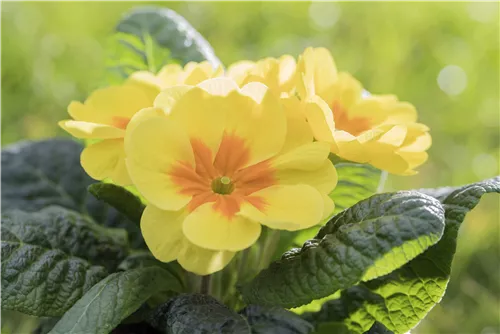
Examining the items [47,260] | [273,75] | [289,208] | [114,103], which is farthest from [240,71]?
[47,260]

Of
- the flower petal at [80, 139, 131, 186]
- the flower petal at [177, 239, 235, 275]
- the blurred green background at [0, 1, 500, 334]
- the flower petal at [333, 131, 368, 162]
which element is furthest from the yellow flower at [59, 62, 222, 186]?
the blurred green background at [0, 1, 500, 334]

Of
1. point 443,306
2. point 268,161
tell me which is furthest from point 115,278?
point 443,306

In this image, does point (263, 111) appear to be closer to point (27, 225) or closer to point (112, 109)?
point (112, 109)

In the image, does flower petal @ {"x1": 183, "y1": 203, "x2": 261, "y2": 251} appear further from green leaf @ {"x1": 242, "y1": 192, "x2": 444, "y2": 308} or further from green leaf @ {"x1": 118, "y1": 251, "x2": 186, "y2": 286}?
green leaf @ {"x1": 118, "y1": 251, "x2": 186, "y2": 286}

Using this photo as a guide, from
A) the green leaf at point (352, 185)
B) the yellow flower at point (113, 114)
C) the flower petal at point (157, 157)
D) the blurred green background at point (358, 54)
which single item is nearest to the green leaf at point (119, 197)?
the yellow flower at point (113, 114)

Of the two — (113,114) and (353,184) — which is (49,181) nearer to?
(113,114)

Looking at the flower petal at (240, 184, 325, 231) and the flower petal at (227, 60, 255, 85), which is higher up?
the flower petal at (227, 60, 255, 85)

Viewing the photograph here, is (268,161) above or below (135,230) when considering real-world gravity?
above
